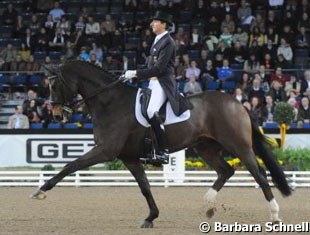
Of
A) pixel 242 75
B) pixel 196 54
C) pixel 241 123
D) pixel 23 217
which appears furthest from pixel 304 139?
pixel 23 217

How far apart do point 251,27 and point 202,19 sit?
1525mm

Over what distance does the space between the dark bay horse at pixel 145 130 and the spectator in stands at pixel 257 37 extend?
1106cm

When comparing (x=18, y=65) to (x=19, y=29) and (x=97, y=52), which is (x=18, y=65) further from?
(x=97, y=52)

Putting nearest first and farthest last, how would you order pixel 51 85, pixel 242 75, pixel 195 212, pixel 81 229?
1. pixel 81 229
2. pixel 51 85
3. pixel 195 212
4. pixel 242 75

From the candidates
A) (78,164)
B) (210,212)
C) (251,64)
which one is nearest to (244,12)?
(251,64)

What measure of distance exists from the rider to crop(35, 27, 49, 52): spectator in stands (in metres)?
12.9

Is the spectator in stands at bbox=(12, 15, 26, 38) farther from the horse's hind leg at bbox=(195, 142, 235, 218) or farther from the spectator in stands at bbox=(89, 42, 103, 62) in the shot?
the horse's hind leg at bbox=(195, 142, 235, 218)

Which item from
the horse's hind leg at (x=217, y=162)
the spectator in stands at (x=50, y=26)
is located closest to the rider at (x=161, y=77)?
the horse's hind leg at (x=217, y=162)

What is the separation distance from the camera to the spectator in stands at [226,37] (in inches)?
848

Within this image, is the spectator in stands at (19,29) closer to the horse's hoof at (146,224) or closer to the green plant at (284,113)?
the green plant at (284,113)

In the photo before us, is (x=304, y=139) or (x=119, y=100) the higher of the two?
(x=119, y=100)

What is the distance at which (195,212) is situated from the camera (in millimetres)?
11062

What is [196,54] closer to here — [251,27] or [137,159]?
[251,27]

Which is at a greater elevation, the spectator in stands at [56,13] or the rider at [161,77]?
the rider at [161,77]
